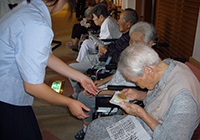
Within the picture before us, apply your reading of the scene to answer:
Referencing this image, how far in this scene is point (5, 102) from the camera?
105 centimetres

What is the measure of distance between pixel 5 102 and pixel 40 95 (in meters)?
0.21

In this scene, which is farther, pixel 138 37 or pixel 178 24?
pixel 178 24

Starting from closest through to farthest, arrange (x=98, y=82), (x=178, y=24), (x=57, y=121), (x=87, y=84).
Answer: (x=87, y=84)
(x=98, y=82)
(x=178, y=24)
(x=57, y=121)

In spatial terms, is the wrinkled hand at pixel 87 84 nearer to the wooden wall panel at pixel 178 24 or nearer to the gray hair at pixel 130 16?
the wooden wall panel at pixel 178 24

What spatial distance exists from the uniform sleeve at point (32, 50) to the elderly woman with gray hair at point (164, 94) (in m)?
0.56

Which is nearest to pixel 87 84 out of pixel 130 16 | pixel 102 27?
pixel 130 16

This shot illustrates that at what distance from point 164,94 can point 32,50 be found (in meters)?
0.87

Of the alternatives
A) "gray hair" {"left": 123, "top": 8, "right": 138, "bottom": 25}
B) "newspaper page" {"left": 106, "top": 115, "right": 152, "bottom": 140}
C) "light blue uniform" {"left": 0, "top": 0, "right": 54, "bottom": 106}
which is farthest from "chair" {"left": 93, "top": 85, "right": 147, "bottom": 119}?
"gray hair" {"left": 123, "top": 8, "right": 138, "bottom": 25}

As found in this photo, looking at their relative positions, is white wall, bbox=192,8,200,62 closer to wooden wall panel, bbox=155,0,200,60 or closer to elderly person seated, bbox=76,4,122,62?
wooden wall panel, bbox=155,0,200,60

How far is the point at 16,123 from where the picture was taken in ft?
3.65

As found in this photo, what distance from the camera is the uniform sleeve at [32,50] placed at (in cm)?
90

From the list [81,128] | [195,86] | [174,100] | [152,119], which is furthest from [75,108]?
[81,128]

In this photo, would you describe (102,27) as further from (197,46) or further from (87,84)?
(87,84)

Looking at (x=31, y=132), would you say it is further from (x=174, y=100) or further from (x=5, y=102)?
(x=174, y=100)
